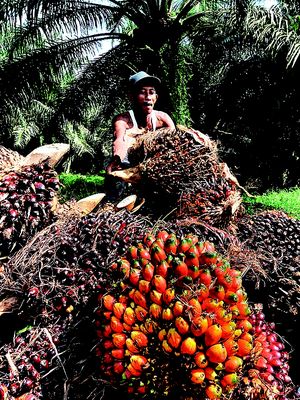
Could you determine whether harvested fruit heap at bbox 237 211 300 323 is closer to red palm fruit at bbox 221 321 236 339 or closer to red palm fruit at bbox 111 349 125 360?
red palm fruit at bbox 221 321 236 339

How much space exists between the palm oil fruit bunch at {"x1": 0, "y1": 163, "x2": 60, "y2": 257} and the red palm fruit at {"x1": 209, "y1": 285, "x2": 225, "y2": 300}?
2.50 feet

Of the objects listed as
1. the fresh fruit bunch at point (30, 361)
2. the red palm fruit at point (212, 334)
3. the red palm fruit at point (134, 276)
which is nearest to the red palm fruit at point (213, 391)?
the red palm fruit at point (212, 334)

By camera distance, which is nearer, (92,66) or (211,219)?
(211,219)

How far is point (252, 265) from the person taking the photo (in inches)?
59.8

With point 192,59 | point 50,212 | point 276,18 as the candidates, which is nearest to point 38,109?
point 192,59

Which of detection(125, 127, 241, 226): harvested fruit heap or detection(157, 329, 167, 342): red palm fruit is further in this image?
detection(125, 127, 241, 226): harvested fruit heap

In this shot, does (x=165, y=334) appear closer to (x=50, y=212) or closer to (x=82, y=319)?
(x=82, y=319)

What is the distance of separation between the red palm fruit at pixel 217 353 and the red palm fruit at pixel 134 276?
0.27 meters

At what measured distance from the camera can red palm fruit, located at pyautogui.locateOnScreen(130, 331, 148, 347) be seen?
116 cm

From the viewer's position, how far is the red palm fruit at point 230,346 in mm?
1137

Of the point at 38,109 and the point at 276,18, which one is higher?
the point at 276,18

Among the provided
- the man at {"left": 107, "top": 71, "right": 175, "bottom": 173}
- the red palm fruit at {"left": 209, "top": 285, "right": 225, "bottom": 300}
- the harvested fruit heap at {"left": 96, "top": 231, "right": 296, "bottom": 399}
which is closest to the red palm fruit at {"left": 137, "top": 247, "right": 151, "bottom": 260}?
the harvested fruit heap at {"left": 96, "top": 231, "right": 296, "bottom": 399}

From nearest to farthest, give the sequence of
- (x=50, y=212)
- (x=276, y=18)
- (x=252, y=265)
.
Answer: (x=252, y=265), (x=50, y=212), (x=276, y=18)

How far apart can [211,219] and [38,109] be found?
50.4ft
